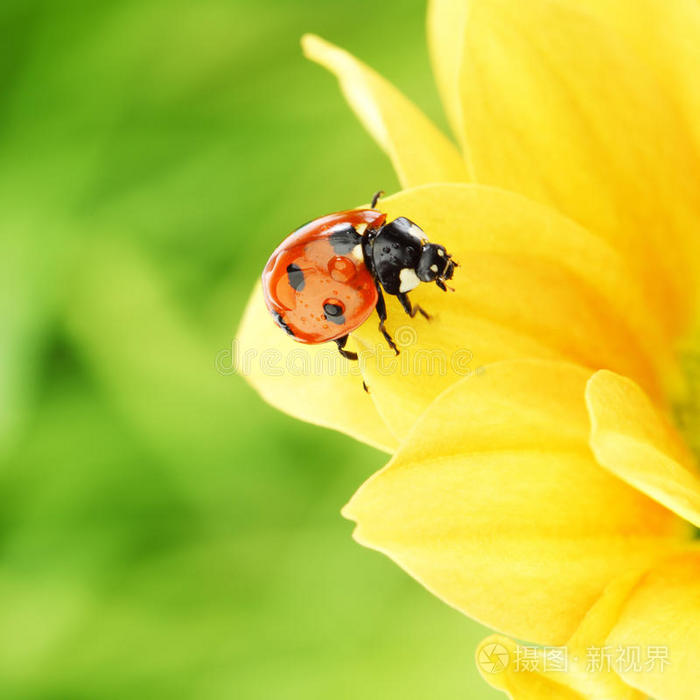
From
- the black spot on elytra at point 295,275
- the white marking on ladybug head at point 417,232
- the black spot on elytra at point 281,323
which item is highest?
the black spot on elytra at point 295,275

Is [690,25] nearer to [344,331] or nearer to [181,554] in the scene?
[344,331]

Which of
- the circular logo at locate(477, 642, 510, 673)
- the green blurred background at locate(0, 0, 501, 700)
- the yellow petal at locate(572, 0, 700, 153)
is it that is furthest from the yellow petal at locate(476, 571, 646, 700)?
the green blurred background at locate(0, 0, 501, 700)

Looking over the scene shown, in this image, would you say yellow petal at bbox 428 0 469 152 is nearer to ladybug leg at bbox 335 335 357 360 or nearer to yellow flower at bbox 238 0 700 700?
yellow flower at bbox 238 0 700 700

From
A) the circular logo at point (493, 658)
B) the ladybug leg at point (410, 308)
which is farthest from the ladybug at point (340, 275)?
the circular logo at point (493, 658)

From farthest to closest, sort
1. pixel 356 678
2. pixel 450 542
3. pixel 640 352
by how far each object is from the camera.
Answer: pixel 356 678 < pixel 640 352 < pixel 450 542

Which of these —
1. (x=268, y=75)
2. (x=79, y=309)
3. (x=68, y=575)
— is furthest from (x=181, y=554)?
(x=268, y=75)

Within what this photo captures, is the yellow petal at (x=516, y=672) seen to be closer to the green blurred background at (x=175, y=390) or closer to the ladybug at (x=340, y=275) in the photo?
the ladybug at (x=340, y=275)
